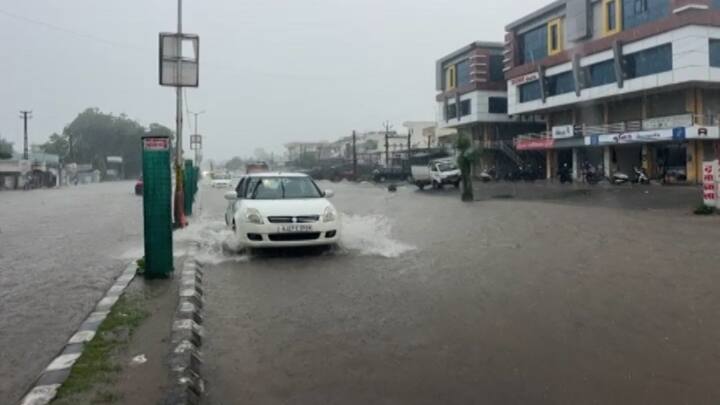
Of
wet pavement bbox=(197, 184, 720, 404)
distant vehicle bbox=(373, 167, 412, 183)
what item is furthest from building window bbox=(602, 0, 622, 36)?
wet pavement bbox=(197, 184, 720, 404)

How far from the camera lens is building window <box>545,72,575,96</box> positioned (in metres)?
46.4

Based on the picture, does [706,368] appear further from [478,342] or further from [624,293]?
[624,293]

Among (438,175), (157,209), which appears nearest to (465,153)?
(438,175)

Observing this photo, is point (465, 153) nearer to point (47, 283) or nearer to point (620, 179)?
point (620, 179)

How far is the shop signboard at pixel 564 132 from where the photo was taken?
44375mm

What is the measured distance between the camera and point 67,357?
4.75 m

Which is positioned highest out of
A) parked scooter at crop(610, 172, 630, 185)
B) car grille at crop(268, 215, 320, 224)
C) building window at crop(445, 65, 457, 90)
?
building window at crop(445, 65, 457, 90)

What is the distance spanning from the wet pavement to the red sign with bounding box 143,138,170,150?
182cm

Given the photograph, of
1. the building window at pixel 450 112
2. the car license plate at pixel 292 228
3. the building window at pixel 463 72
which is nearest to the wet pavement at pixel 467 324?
the car license plate at pixel 292 228

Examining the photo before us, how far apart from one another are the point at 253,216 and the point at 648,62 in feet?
115

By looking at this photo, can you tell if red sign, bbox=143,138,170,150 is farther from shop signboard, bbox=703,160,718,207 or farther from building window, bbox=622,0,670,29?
building window, bbox=622,0,670,29

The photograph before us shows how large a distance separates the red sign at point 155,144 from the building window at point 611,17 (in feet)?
128

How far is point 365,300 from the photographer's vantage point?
6766 millimetres

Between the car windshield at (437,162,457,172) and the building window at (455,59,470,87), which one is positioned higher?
the building window at (455,59,470,87)
